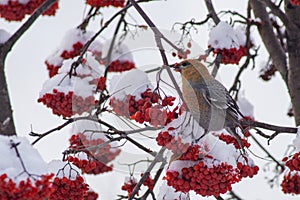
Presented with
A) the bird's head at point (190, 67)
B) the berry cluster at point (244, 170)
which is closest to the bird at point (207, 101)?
the bird's head at point (190, 67)

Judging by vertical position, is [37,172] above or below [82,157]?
below

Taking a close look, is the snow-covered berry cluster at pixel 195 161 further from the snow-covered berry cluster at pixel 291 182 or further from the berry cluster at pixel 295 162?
the snow-covered berry cluster at pixel 291 182

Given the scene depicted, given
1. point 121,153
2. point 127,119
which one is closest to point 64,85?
point 127,119

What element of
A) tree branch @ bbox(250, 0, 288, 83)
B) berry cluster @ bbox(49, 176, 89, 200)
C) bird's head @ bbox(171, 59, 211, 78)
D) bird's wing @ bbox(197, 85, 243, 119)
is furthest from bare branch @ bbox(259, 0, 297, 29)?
berry cluster @ bbox(49, 176, 89, 200)

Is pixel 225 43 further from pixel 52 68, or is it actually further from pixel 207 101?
pixel 52 68

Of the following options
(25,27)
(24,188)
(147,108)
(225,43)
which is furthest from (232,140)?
(25,27)

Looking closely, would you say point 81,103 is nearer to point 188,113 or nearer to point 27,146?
point 188,113

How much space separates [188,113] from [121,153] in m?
1.63

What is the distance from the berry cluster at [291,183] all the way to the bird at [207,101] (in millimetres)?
631

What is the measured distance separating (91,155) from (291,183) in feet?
3.67

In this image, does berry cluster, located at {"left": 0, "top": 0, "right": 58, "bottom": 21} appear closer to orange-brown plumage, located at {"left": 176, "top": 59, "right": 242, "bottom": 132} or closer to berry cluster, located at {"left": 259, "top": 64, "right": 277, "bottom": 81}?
orange-brown plumage, located at {"left": 176, "top": 59, "right": 242, "bottom": 132}

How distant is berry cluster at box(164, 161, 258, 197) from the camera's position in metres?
2.12

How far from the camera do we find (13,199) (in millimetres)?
1685

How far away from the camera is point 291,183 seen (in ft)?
9.78
